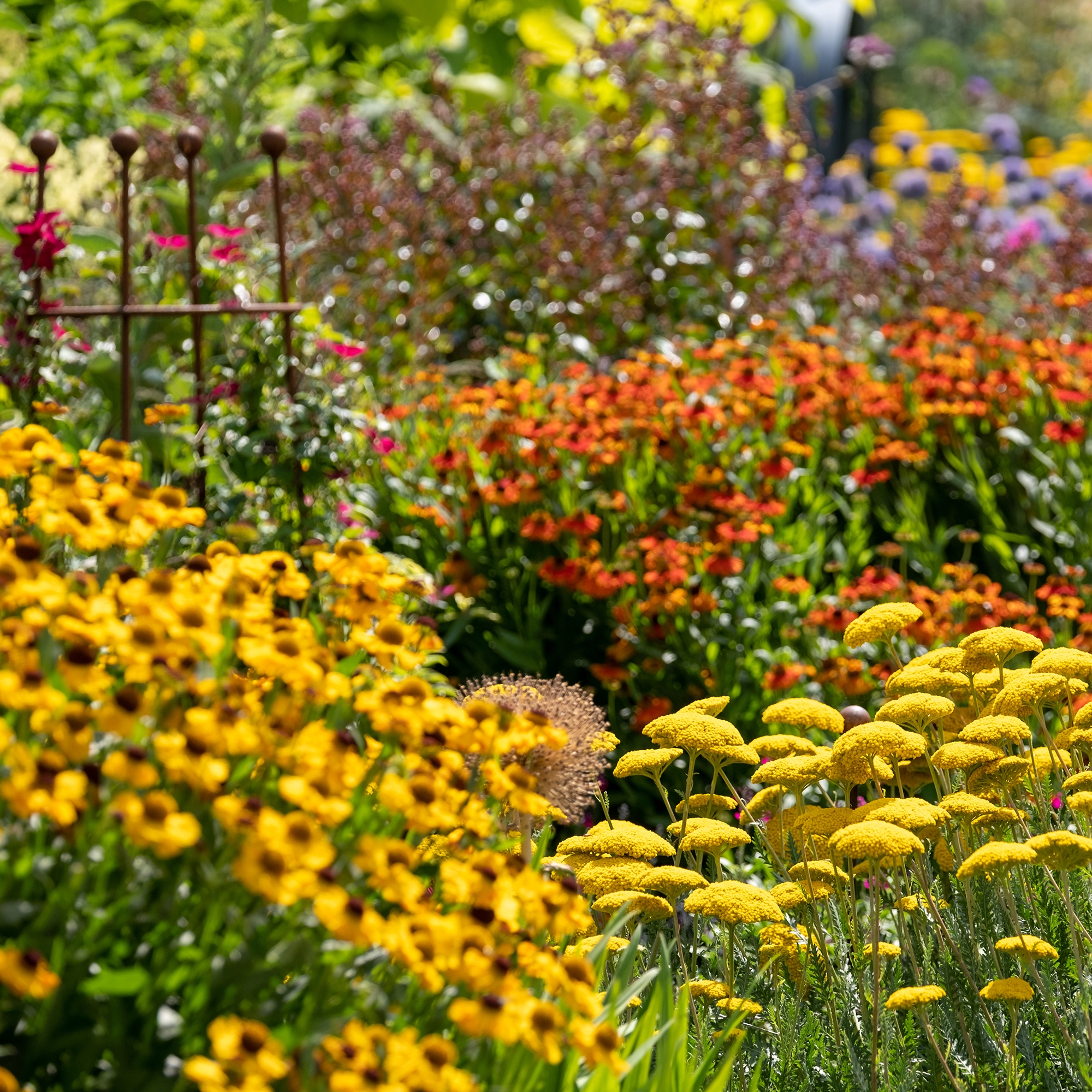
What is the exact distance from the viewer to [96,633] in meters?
1.40

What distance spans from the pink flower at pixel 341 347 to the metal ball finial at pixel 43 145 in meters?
0.81

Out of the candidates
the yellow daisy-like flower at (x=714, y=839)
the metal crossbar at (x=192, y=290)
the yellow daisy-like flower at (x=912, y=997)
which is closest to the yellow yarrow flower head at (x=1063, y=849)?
the yellow daisy-like flower at (x=912, y=997)

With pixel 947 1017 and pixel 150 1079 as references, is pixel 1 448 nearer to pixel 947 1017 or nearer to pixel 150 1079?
pixel 150 1079

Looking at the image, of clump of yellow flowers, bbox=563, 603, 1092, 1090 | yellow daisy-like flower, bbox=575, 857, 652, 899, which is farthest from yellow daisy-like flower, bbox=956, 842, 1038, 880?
yellow daisy-like flower, bbox=575, 857, 652, 899

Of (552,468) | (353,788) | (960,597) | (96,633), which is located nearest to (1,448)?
(96,633)

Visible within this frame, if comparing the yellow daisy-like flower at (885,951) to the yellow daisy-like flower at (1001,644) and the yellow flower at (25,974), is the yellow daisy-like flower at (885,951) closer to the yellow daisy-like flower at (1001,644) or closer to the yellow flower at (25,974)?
the yellow daisy-like flower at (1001,644)

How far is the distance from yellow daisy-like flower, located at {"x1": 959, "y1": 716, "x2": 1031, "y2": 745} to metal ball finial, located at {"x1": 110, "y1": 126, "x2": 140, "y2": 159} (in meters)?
2.29

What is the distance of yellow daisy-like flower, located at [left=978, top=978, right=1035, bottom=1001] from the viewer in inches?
73.0

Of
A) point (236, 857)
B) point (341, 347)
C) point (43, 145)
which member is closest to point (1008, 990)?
point (236, 857)

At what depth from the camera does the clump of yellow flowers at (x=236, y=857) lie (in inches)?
49.2

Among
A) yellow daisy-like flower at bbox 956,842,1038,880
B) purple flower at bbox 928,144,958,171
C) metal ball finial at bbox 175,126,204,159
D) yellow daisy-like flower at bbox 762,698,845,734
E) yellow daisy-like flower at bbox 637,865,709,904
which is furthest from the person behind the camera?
purple flower at bbox 928,144,958,171

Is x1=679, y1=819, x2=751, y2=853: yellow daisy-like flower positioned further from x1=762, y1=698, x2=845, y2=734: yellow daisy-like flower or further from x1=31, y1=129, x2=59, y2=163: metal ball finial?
x1=31, y1=129, x2=59, y2=163: metal ball finial

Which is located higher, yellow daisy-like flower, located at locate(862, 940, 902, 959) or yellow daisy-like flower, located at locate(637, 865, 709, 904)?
yellow daisy-like flower, located at locate(637, 865, 709, 904)

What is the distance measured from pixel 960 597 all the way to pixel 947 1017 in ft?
5.82
